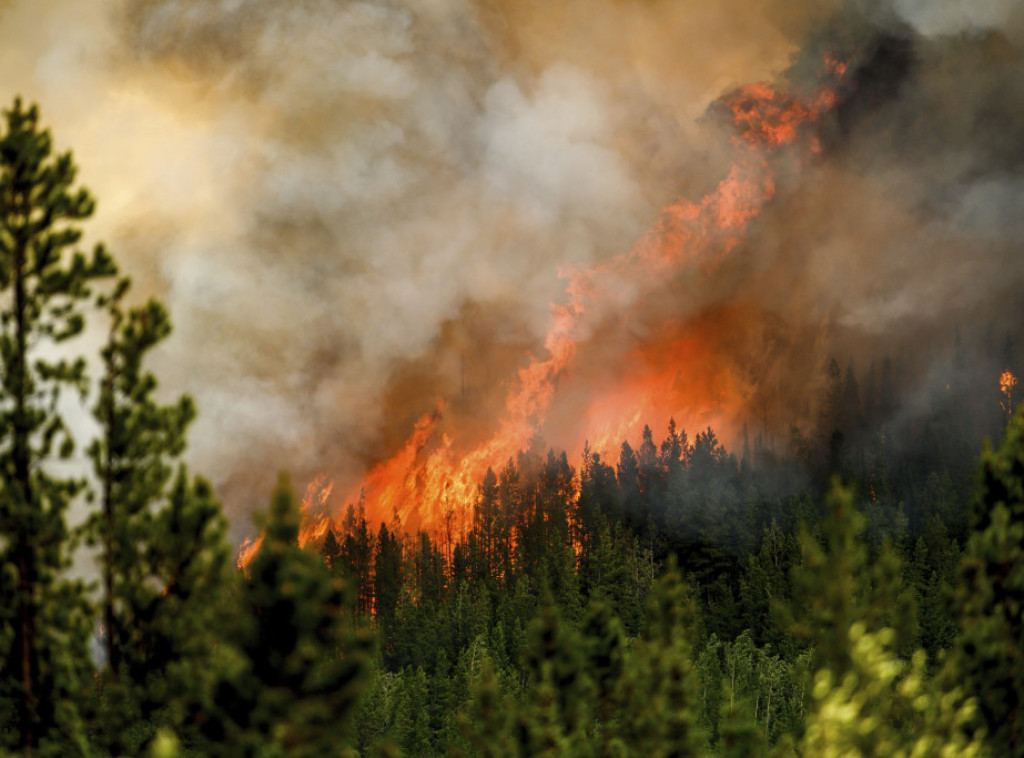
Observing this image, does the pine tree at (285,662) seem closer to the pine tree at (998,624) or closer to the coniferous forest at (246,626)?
the coniferous forest at (246,626)

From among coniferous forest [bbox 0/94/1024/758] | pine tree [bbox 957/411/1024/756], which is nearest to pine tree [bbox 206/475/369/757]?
coniferous forest [bbox 0/94/1024/758]

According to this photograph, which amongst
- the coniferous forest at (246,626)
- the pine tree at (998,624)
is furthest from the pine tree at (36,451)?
the pine tree at (998,624)

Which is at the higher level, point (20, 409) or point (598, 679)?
point (20, 409)

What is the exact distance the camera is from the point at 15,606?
23141 mm

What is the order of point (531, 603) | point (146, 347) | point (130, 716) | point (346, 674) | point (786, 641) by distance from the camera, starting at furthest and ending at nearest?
1. point (531, 603)
2. point (786, 641)
3. point (146, 347)
4. point (130, 716)
5. point (346, 674)

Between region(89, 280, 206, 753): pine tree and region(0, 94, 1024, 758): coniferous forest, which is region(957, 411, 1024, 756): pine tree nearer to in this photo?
region(0, 94, 1024, 758): coniferous forest

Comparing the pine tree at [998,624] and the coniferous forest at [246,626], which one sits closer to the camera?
the coniferous forest at [246,626]

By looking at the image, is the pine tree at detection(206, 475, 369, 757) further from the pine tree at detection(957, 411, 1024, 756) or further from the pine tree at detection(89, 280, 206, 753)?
the pine tree at detection(957, 411, 1024, 756)

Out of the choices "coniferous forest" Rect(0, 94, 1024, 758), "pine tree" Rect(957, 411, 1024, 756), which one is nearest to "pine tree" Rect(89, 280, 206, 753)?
"coniferous forest" Rect(0, 94, 1024, 758)

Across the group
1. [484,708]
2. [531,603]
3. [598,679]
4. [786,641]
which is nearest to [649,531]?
[531,603]

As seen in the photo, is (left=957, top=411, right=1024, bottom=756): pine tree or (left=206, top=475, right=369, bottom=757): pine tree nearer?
(left=206, top=475, right=369, bottom=757): pine tree

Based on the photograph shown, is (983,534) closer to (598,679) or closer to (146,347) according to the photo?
(598,679)

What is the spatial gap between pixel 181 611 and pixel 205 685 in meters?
3.44

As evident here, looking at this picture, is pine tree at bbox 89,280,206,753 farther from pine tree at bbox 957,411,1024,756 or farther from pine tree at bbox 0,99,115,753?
pine tree at bbox 957,411,1024,756
